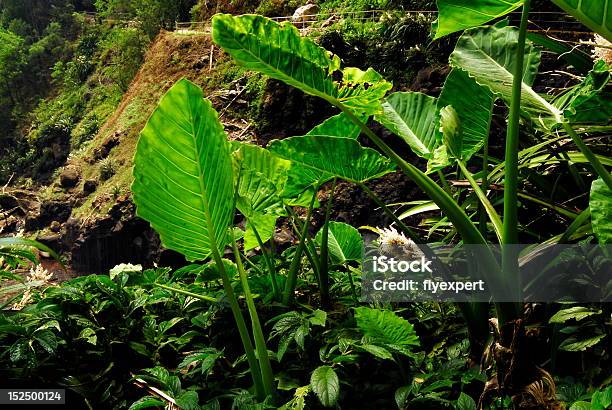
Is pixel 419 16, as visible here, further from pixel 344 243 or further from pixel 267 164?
pixel 267 164

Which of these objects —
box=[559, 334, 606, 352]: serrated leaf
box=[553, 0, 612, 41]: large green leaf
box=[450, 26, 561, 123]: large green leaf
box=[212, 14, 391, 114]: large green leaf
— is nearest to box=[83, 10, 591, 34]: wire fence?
box=[450, 26, 561, 123]: large green leaf

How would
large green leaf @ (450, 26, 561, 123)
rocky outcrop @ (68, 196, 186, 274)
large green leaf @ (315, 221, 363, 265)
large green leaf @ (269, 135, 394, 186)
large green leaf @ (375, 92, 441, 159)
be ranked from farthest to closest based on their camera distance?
rocky outcrop @ (68, 196, 186, 274) → large green leaf @ (315, 221, 363, 265) → large green leaf @ (375, 92, 441, 159) → large green leaf @ (450, 26, 561, 123) → large green leaf @ (269, 135, 394, 186)

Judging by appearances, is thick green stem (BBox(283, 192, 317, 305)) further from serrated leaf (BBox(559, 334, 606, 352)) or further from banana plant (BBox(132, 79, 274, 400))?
serrated leaf (BBox(559, 334, 606, 352))

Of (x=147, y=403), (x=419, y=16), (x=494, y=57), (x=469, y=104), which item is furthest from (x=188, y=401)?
(x=419, y=16)

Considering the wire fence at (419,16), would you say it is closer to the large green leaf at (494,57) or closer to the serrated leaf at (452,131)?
the large green leaf at (494,57)

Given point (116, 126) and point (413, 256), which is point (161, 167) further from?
point (116, 126)

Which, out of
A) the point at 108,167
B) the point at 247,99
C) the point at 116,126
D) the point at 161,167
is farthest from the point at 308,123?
the point at 116,126

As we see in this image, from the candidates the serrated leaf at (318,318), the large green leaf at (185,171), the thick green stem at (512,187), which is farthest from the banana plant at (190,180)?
the thick green stem at (512,187)

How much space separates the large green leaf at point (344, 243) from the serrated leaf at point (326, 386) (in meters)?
0.53

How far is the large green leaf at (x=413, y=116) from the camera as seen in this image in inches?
43.0

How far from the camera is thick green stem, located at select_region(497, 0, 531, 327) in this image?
687 millimetres

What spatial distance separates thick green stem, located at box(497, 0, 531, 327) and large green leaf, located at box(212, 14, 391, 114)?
0.92 feet

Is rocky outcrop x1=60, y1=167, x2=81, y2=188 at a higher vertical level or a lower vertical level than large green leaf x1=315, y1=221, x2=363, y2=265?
lower

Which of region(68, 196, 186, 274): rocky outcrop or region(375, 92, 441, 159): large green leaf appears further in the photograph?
region(68, 196, 186, 274): rocky outcrop
